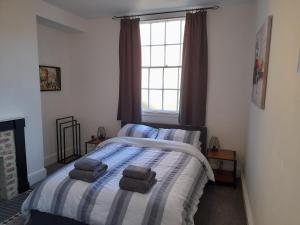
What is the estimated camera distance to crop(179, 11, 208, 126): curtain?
11.1 feet

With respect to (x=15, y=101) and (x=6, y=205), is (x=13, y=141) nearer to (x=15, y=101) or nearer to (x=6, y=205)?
(x=15, y=101)

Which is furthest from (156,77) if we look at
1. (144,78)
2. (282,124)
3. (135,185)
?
(282,124)

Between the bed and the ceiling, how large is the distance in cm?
228

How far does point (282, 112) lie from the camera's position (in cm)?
130

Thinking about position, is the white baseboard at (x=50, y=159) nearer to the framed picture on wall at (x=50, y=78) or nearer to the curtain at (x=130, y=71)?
the framed picture on wall at (x=50, y=78)

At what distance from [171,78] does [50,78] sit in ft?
6.96

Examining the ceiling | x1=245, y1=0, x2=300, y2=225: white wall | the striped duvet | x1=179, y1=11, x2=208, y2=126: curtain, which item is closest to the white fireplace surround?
the striped duvet

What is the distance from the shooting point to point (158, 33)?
3.78 metres

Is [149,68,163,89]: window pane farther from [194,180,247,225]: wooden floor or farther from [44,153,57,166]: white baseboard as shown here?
[44,153,57,166]: white baseboard

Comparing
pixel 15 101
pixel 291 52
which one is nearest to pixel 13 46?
pixel 15 101

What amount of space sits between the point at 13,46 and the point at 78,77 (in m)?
1.54

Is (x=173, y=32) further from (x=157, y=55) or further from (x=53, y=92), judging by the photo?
(x=53, y=92)

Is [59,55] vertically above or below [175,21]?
below

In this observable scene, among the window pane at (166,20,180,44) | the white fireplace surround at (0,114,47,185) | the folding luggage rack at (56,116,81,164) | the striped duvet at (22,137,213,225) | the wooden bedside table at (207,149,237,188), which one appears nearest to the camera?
the striped duvet at (22,137,213,225)
